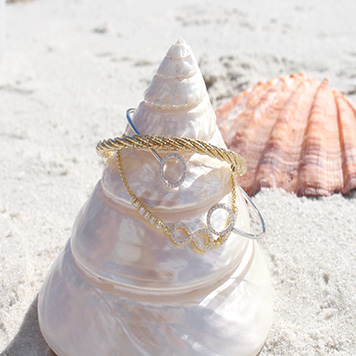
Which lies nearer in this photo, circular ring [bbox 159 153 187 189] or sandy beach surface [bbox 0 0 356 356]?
circular ring [bbox 159 153 187 189]

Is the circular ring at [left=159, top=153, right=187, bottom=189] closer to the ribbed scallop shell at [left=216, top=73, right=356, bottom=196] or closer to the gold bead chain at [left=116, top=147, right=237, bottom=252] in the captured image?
the gold bead chain at [left=116, top=147, right=237, bottom=252]

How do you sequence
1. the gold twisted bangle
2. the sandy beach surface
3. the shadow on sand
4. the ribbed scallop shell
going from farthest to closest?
the ribbed scallop shell → the sandy beach surface → the shadow on sand → the gold twisted bangle

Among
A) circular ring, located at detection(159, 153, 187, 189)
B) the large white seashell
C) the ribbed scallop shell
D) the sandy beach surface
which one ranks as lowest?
the sandy beach surface

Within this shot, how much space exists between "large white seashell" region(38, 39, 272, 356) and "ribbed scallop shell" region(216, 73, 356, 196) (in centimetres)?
107

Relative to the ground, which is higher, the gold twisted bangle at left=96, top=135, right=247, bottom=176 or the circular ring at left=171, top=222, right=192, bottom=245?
the gold twisted bangle at left=96, top=135, right=247, bottom=176

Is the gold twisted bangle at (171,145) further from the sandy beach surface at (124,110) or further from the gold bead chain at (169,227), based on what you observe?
the sandy beach surface at (124,110)

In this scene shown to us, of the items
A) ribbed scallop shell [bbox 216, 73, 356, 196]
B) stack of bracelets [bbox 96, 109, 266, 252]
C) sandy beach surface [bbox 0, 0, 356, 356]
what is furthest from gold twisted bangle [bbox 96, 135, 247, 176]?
ribbed scallop shell [bbox 216, 73, 356, 196]

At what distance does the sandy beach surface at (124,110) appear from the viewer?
65.9 inches

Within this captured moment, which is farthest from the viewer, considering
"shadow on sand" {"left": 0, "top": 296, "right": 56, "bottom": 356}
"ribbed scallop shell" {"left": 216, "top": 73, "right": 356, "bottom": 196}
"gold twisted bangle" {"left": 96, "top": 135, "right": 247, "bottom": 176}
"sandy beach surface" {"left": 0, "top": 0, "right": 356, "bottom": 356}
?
"ribbed scallop shell" {"left": 216, "top": 73, "right": 356, "bottom": 196}

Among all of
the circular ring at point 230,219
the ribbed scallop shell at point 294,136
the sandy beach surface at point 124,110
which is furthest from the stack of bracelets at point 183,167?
the ribbed scallop shell at point 294,136

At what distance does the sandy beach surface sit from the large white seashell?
278mm

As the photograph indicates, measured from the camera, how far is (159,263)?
127 cm

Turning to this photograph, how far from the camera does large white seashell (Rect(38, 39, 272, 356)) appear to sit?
50.4 inches

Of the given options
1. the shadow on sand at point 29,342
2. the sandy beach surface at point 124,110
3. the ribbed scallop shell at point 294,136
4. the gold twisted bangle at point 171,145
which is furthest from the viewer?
the ribbed scallop shell at point 294,136
